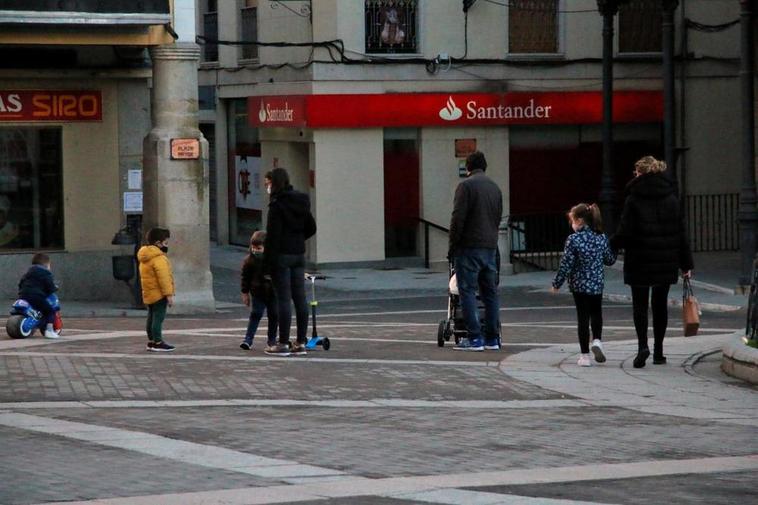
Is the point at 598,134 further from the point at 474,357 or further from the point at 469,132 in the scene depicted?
the point at 474,357

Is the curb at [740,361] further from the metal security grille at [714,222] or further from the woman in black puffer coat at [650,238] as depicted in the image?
the metal security grille at [714,222]

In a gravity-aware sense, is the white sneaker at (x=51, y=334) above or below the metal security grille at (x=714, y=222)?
below

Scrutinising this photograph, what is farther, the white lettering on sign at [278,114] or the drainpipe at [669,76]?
the white lettering on sign at [278,114]

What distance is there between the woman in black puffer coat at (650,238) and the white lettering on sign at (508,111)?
16.2 meters

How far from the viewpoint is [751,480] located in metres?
8.48

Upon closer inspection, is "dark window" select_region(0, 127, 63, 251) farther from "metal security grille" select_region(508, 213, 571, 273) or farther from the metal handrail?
"metal security grille" select_region(508, 213, 571, 273)

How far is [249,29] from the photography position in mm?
32312

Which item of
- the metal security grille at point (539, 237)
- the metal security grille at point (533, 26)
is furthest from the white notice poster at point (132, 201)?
the metal security grille at point (533, 26)

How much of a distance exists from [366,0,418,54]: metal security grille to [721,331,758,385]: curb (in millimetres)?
16567

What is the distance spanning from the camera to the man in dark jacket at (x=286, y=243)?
14.4 m

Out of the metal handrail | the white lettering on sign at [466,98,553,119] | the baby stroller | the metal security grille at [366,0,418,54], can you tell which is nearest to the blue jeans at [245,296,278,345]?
the baby stroller

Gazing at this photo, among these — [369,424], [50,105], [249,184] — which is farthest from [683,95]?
[369,424]

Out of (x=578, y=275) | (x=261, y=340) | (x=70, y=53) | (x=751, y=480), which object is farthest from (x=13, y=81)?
(x=751, y=480)

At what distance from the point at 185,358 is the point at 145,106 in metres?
8.99
